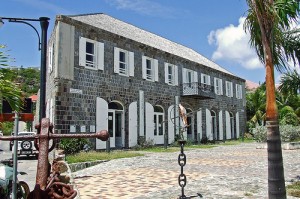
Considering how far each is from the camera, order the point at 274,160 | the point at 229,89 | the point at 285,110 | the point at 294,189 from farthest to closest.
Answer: the point at 229,89
the point at 285,110
the point at 294,189
the point at 274,160

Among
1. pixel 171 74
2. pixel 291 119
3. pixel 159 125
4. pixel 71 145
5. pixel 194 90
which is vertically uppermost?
pixel 171 74

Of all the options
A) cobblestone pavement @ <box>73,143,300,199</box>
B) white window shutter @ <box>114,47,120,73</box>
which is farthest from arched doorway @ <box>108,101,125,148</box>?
cobblestone pavement @ <box>73,143,300,199</box>

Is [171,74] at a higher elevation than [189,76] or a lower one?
lower

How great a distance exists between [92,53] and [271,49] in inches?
559

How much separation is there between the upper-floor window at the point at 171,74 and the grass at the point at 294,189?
16704mm

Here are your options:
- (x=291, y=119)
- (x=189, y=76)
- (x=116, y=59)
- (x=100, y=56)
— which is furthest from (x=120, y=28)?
(x=291, y=119)

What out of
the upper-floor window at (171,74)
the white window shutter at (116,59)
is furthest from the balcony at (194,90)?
the white window shutter at (116,59)

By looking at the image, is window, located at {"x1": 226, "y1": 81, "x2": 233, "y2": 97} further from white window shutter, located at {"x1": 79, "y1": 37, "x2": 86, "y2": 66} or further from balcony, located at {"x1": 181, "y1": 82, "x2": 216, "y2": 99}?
white window shutter, located at {"x1": 79, "y1": 37, "x2": 86, "y2": 66}

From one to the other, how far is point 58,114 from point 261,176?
1054 centimetres

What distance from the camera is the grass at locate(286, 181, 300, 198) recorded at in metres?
6.87

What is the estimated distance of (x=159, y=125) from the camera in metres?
23.1

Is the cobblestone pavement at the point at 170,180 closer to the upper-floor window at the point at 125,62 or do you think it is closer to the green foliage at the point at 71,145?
the green foliage at the point at 71,145

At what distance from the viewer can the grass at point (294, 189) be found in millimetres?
6873

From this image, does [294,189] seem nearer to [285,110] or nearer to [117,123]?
[117,123]
